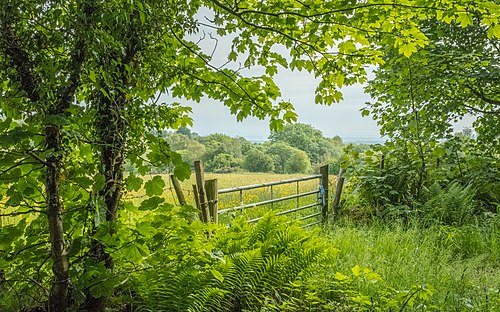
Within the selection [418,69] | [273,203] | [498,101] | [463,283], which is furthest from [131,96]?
[498,101]

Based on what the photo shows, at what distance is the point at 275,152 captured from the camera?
620 cm

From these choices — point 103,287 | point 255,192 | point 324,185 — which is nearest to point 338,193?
point 324,185

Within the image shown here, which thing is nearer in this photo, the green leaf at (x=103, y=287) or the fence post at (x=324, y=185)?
the green leaf at (x=103, y=287)

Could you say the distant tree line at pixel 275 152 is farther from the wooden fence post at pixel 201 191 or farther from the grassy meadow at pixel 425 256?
the wooden fence post at pixel 201 191

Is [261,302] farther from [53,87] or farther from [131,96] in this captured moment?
[53,87]

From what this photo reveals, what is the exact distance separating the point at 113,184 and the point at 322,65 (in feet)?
4.70

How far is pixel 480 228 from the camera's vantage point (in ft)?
13.2

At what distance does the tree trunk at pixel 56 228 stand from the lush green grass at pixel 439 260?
1.67 meters

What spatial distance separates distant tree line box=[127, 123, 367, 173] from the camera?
465cm

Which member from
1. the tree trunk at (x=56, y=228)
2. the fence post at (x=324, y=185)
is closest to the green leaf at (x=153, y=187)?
the tree trunk at (x=56, y=228)

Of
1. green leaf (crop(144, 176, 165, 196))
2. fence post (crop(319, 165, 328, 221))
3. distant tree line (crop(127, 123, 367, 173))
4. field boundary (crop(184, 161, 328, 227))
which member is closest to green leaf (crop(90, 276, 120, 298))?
green leaf (crop(144, 176, 165, 196))

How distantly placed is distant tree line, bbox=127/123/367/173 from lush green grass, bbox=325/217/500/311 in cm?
157

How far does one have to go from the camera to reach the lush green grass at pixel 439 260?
2.24m

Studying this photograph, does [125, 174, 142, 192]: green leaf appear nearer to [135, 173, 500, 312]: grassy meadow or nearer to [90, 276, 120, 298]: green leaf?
[135, 173, 500, 312]: grassy meadow
